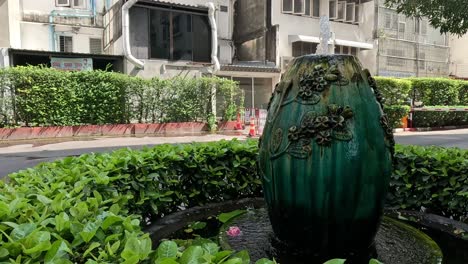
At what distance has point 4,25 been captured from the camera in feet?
65.2

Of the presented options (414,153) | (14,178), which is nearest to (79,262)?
(14,178)

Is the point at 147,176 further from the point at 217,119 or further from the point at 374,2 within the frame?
the point at 374,2

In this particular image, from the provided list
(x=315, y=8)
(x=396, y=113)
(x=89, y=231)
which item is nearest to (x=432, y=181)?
(x=89, y=231)

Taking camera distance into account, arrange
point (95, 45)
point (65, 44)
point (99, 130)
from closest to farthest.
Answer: point (99, 130)
point (65, 44)
point (95, 45)

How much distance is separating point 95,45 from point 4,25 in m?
4.61

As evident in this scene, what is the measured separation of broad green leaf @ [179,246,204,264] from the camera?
1640 mm

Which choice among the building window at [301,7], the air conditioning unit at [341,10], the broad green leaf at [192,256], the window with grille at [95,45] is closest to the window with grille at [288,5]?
the building window at [301,7]

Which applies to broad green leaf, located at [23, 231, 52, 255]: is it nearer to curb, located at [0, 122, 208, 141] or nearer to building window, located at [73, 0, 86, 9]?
curb, located at [0, 122, 208, 141]

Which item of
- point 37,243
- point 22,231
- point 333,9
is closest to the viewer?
point 37,243

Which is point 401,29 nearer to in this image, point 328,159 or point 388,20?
point 388,20

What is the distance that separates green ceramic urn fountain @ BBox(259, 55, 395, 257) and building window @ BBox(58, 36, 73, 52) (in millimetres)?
21232

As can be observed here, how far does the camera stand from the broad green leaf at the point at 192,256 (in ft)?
5.38

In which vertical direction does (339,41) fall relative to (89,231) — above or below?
above

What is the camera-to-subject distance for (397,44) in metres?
31.6
